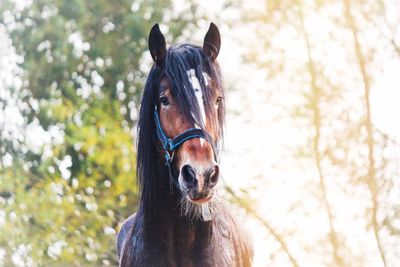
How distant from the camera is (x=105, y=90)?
48.0ft

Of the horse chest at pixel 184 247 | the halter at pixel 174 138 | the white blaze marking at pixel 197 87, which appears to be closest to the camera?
the halter at pixel 174 138

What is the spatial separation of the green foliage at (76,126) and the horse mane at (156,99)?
7.24 meters

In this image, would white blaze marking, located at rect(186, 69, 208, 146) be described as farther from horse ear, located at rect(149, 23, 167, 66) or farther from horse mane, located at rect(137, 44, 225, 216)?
horse ear, located at rect(149, 23, 167, 66)

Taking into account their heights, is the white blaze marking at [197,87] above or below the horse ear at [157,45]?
below

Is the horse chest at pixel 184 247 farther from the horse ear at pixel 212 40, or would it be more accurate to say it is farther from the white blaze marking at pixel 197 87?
the horse ear at pixel 212 40

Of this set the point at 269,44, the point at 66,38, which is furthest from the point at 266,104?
the point at 66,38

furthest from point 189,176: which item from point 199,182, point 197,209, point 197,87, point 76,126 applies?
point 76,126

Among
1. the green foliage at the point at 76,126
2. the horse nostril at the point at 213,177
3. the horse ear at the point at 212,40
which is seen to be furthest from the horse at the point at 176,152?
the green foliage at the point at 76,126

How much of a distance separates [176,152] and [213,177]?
1.17 feet

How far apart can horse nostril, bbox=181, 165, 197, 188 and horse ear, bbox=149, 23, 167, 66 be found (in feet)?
2.97

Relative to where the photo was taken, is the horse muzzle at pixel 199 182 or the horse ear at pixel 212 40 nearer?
the horse muzzle at pixel 199 182

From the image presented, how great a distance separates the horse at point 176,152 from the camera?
15.4 feet

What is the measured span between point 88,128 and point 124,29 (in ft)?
10.5

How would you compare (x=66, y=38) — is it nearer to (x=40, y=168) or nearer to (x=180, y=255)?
(x=40, y=168)
